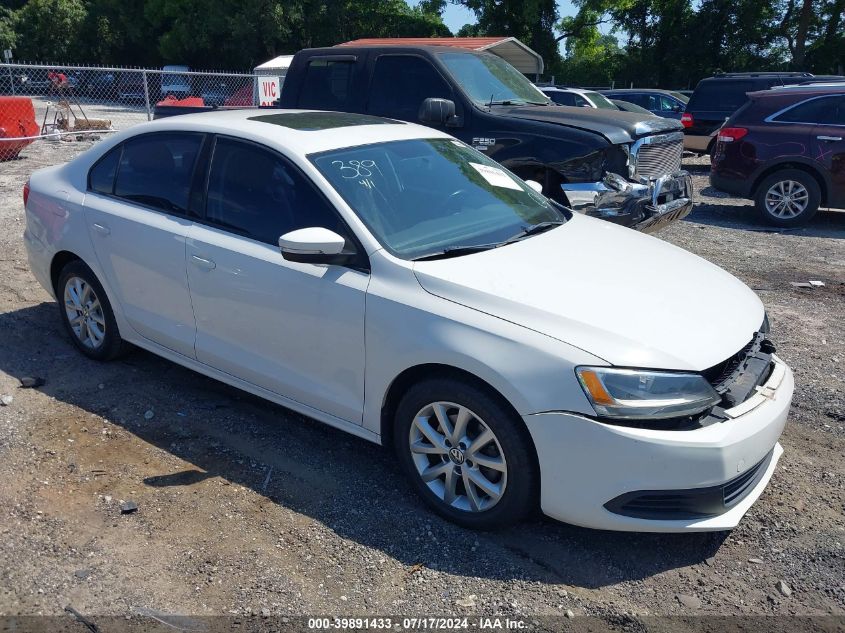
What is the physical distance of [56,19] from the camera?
44875 millimetres

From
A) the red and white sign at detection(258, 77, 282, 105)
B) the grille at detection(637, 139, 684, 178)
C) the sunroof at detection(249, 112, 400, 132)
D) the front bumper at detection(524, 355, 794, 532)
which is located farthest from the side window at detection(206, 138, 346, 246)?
the red and white sign at detection(258, 77, 282, 105)

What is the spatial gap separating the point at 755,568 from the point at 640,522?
60 centimetres

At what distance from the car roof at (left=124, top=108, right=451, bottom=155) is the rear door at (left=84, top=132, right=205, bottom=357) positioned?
0.10 metres

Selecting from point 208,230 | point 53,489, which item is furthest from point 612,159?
point 53,489

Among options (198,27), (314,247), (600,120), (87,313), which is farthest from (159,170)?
(198,27)

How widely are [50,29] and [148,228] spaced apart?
160 ft

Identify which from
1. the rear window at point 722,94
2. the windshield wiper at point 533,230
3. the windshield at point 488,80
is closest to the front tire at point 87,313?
the windshield wiper at point 533,230

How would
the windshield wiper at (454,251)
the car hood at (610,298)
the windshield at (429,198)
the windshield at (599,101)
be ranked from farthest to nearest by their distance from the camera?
the windshield at (599,101)
the windshield at (429,198)
the windshield wiper at (454,251)
the car hood at (610,298)

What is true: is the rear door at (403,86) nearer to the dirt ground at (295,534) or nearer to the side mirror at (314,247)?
the dirt ground at (295,534)

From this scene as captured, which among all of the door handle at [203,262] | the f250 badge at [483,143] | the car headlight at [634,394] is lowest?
the car headlight at [634,394]

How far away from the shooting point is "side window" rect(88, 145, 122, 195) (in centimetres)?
478

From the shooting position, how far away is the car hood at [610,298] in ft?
9.89

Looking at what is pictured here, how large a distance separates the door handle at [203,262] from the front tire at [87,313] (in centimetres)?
107

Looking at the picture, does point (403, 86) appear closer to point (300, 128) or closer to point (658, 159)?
point (658, 159)
